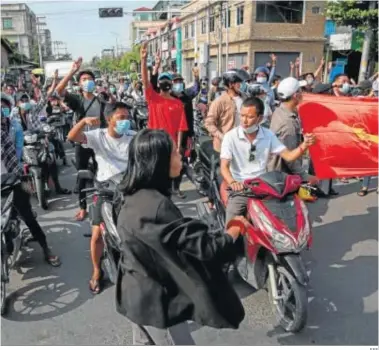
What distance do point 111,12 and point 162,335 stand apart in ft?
57.3

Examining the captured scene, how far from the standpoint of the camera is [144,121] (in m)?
9.83

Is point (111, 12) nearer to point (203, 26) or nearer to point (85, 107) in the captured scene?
point (85, 107)

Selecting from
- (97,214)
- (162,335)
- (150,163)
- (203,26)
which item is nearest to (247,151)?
(97,214)

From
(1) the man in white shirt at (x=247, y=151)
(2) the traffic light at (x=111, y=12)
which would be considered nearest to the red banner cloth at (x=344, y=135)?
(1) the man in white shirt at (x=247, y=151)

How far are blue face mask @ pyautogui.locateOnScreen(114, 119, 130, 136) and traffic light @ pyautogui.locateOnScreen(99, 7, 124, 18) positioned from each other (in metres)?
15.2

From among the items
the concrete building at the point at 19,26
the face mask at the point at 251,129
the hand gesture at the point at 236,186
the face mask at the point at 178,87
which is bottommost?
the hand gesture at the point at 236,186

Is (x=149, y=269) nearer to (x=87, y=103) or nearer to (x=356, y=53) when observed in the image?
(x=87, y=103)

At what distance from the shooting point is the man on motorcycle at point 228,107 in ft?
15.1

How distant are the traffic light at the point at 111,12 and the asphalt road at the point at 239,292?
1459cm

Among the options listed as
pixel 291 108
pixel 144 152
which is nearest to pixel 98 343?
pixel 144 152

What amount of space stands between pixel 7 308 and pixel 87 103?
2.74m

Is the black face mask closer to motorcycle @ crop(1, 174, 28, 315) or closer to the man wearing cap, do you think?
the man wearing cap

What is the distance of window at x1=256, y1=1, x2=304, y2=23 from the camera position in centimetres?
2388

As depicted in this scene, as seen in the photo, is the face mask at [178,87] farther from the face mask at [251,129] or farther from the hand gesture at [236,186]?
the hand gesture at [236,186]
